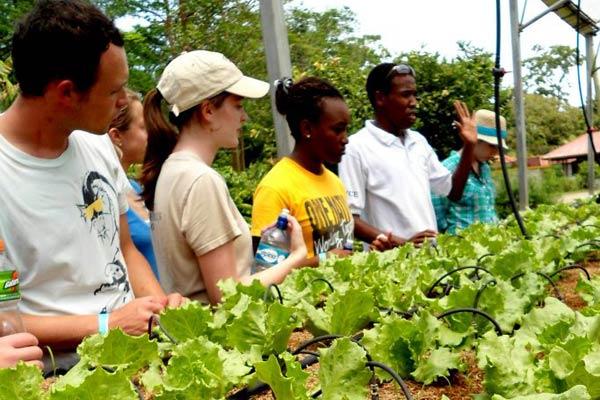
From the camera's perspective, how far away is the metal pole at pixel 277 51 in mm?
4328

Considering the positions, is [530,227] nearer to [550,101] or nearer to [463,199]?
[463,199]

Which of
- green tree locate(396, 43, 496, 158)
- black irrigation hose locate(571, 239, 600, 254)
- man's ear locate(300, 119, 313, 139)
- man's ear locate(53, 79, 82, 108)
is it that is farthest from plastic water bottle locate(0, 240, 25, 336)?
green tree locate(396, 43, 496, 158)

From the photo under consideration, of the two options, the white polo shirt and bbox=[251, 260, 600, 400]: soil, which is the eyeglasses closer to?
the white polo shirt

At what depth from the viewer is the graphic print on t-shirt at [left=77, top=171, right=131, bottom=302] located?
206 centimetres

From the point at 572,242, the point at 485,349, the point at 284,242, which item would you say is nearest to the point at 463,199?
the point at 572,242

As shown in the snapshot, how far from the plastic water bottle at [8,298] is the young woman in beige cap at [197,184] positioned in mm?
635

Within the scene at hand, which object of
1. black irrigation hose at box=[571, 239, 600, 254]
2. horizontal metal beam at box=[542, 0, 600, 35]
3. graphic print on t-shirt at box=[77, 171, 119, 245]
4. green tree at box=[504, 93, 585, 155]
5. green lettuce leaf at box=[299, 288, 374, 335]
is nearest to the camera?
green lettuce leaf at box=[299, 288, 374, 335]

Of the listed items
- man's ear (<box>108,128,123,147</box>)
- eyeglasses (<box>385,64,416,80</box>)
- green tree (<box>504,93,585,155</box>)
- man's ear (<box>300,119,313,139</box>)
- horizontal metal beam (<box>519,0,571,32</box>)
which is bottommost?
green tree (<box>504,93,585,155</box>)

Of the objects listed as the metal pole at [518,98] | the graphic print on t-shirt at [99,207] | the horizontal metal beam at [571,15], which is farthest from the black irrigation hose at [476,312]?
the horizontal metal beam at [571,15]

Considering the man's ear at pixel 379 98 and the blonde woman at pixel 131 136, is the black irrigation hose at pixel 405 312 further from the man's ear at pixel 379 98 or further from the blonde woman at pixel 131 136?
the man's ear at pixel 379 98

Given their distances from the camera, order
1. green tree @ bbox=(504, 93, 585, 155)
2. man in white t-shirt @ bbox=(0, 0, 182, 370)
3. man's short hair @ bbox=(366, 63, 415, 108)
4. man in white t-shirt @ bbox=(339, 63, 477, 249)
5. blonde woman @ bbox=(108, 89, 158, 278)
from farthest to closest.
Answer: green tree @ bbox=(504, 93, 585, 155) < man's short hair @ bbox=(366, 63, 415, 108) < man in white t-shirt @ bbox=(339, 63, 477, 249) < blonde woman @ bbox=(108, 89, 158, 278) < man in white t-shirt @ bbox=(0, 0, 182, 370)

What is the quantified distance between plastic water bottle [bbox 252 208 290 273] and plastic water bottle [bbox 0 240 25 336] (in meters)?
0.95

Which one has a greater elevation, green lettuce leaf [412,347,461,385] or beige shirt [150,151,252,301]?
beige shirt [150,151,252,301]

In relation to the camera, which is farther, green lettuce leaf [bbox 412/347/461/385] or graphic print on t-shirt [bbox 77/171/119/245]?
graphic print on t-shirt [bbox 77/171/119/245]
